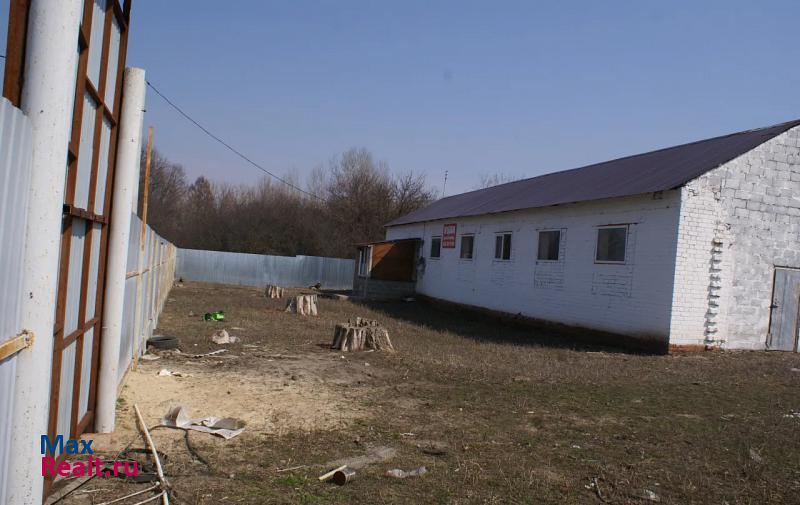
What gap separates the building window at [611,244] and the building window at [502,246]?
4.67 m

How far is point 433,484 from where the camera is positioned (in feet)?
15.2

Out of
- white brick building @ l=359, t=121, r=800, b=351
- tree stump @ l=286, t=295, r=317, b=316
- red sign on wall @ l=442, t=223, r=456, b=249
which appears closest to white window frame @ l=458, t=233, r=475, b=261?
red sign on wall @ l=442, t=223, r=456, b=249

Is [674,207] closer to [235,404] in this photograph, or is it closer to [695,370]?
[695,370]

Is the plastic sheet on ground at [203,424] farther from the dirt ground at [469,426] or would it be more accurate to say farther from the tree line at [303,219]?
the tree line at [303,219]

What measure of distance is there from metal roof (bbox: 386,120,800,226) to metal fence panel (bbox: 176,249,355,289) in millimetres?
14713

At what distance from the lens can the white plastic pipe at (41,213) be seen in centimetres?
261

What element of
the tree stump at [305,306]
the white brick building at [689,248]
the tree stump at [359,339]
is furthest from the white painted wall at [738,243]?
the tree stump at [305,306]

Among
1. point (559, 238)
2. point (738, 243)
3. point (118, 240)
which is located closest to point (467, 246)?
point (559, 238)

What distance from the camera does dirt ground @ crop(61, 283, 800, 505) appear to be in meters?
4.58

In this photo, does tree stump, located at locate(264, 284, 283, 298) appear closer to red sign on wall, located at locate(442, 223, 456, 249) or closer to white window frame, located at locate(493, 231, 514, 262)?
red sign on wall, located at locate(442, 223, 456, 249)

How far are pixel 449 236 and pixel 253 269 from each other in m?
16.5

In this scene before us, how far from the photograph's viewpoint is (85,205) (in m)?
4.54

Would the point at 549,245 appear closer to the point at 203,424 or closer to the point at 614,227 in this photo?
the point at 614,227

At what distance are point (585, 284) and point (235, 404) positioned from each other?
11038 millimetres
